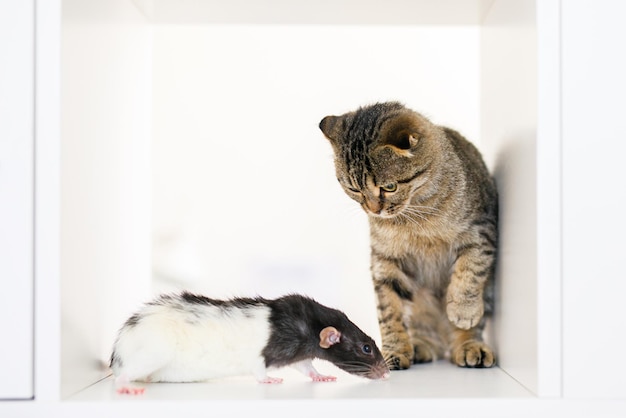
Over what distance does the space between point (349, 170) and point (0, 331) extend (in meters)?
0.80

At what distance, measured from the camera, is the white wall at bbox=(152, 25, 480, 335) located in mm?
2266

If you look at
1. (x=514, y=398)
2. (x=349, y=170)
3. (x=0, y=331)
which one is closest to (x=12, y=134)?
(x=0, y=331)

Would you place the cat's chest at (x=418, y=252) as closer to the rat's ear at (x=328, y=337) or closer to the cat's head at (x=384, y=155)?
the cat's head at (x=384, y=155)

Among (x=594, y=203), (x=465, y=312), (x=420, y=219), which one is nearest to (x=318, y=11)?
(x=420, y=219)

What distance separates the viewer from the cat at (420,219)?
173cm

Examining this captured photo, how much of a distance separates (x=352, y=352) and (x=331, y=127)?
525mm

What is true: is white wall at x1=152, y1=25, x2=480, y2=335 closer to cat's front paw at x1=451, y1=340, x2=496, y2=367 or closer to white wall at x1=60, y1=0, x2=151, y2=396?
white wall at x1=60, y1=0, x2=151, y2=396

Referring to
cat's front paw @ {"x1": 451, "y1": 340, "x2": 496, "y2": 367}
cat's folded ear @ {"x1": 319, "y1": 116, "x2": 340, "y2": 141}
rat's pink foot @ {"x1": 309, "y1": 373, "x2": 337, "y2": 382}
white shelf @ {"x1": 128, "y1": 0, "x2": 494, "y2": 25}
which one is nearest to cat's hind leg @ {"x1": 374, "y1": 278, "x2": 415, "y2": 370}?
cat's front paw @ {"x1": 451, "y1": 340, "x2": 496, "y2": 367}

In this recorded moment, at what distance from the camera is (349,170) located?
1.77 meters

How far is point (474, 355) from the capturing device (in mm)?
1762

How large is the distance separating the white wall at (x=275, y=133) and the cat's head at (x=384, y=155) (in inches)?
19.1

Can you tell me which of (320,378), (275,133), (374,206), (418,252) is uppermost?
(275,133)

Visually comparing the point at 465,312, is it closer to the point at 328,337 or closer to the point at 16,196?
the point at 328,337

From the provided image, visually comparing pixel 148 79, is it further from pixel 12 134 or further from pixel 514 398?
pixel 514 398
